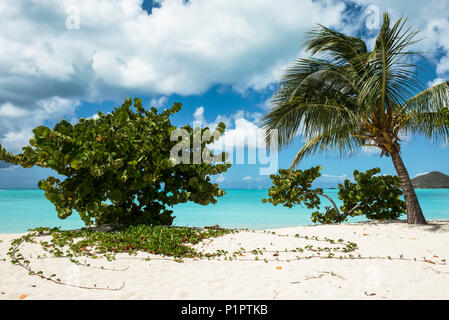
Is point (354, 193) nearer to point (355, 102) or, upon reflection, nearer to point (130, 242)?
point (355, 102)

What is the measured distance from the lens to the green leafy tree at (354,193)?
9.50 meters

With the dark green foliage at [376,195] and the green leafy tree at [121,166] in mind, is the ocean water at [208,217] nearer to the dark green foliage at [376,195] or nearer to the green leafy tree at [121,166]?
the green leafy tree at [121,166]

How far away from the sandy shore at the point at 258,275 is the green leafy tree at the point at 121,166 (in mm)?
1558

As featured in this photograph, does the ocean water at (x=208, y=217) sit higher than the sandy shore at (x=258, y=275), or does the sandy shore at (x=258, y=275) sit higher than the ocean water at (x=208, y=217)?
the sandy shore at (x=258, y=275)

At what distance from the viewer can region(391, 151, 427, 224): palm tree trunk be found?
824 cm

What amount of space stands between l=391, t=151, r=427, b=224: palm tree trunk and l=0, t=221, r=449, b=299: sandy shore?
8.78ft

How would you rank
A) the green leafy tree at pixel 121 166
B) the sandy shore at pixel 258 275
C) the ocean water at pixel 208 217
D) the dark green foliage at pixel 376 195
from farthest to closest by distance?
the ocean water at pixel 208 217
the dark green foliage at pixel 376 195
the green leafy tree at pixel 121 166
the sandy shore at pixel 258 275

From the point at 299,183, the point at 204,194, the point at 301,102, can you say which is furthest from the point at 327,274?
the point at 299,183

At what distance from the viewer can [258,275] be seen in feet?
12.8

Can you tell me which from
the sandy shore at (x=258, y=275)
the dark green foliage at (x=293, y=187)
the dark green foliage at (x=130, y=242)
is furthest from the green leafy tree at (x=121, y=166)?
the dark green foliage at (x=293, y=187)

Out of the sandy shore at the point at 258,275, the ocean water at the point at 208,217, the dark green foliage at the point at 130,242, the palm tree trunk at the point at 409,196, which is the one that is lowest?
the ocean water at the point at 208,217

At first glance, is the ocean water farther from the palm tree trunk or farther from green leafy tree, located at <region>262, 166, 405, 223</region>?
the palm tree trunk

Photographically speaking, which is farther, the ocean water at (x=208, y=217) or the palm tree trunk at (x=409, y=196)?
the ocean water at (x=208, y=217)

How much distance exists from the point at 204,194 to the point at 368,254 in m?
3.90
